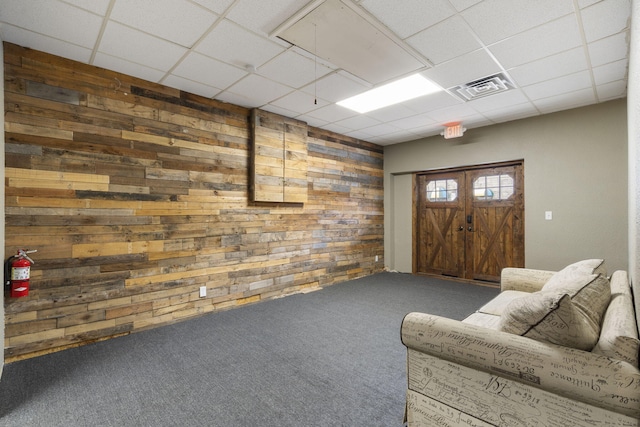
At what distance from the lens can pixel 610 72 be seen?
10.3 ft

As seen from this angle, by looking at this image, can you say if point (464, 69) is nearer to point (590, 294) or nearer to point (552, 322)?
point (590, 294)

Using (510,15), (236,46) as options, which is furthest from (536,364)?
(236,46)

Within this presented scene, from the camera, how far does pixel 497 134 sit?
16.4 feet

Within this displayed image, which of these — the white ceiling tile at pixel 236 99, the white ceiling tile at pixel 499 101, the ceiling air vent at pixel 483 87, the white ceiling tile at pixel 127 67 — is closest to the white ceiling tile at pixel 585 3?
the ceiling air vent at pixel 483 87

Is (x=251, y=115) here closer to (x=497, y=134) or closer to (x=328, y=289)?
(x=328, y=289)

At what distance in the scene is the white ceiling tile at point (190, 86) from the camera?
10.9 ft

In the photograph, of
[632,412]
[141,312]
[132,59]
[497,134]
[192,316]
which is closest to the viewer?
[632,412]

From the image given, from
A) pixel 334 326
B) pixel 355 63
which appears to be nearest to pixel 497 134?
pixel 355 63

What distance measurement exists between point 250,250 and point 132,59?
2564 mm

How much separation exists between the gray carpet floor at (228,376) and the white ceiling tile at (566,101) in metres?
3.01

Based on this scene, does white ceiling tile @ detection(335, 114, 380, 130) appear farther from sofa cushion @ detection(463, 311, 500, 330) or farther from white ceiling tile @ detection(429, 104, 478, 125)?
sofa cushion @ detection(463, 311, 500, 330)

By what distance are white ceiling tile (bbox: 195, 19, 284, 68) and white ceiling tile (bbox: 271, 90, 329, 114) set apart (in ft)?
2.76

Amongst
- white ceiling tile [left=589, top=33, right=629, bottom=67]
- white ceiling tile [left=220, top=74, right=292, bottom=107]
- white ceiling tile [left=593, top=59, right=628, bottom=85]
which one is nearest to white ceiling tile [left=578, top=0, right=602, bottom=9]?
white ceiling tile [left=589, top=33, right=629, bottom=67]

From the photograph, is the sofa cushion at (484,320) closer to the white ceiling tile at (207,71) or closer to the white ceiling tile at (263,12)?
the white ceiling tile at (263,12)
